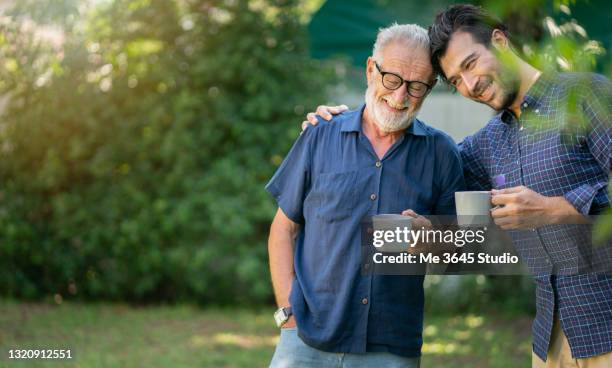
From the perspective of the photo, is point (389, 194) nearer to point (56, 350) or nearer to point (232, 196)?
point (56, 350)

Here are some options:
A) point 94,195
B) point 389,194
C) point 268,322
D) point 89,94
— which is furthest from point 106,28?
point 389,194

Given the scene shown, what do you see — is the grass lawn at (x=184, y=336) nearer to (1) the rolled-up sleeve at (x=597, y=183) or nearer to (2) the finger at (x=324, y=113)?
(2) the finger at (x=324, y=113)

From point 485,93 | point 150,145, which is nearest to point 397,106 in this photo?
point 485,93

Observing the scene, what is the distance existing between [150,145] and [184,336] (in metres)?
2.13

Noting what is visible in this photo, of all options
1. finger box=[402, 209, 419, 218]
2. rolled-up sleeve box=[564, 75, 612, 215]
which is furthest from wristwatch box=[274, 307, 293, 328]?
rolled-up sleeve box=[564, 75, 612, 215]

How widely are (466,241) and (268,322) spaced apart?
4.97 metres

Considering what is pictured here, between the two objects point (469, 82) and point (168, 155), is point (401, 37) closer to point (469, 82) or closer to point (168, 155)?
point (469, 82)

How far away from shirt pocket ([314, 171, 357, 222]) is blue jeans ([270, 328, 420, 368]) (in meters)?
0.45

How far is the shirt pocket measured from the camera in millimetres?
2896

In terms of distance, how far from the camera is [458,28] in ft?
9.43

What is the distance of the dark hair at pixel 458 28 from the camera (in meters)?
2.85

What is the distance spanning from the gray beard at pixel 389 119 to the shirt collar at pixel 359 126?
3 cm

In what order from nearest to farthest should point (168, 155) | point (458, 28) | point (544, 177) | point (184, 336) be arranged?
point (544, 177) → point (458, 28) → point (184, 336) → point (168, 155)

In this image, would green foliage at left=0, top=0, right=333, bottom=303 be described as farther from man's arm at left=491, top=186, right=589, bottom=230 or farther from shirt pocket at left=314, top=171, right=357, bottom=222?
man's arm at left=491, top=186, right=589, bottom=230
